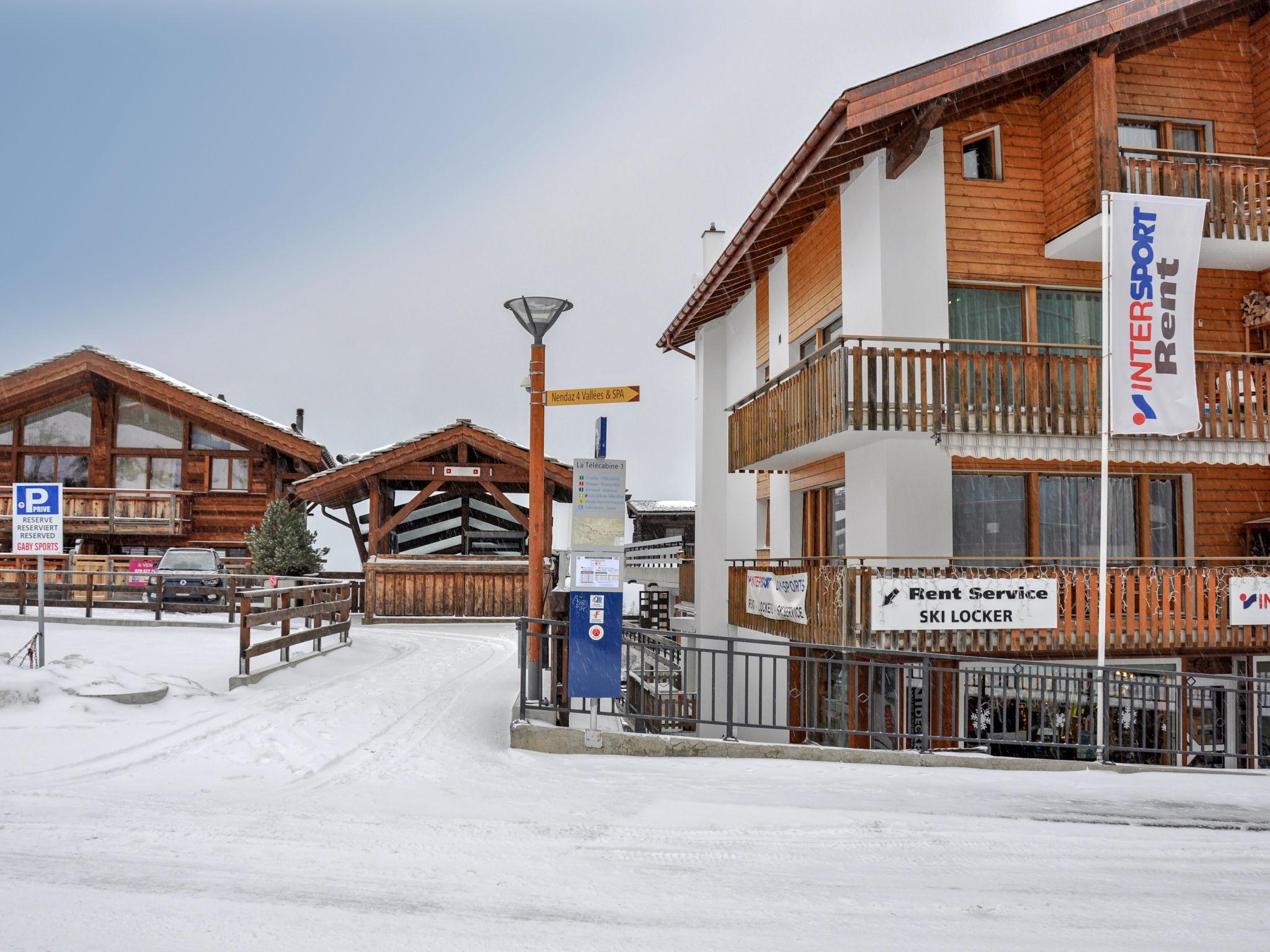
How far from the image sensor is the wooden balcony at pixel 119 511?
28203 millimetres

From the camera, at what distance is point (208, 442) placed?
3014 cm

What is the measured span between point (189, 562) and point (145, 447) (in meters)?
8.29

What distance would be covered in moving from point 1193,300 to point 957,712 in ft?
19.8

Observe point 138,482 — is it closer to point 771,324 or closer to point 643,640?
point 771,324

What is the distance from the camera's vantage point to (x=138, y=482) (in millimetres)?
29906

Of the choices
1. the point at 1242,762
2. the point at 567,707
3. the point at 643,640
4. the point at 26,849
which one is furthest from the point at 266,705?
the point at 1242,762

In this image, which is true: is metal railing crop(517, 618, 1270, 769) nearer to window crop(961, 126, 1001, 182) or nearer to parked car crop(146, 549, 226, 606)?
window crop(961, 126, 1001, 182)

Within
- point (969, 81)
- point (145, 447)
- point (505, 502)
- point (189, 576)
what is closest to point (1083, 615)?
point (969, 81)

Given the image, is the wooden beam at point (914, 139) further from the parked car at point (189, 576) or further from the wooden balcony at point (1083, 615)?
the parked car at point (189, 576)

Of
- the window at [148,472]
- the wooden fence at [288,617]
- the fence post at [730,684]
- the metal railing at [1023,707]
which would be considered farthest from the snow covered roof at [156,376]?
the fence post at [730,684]

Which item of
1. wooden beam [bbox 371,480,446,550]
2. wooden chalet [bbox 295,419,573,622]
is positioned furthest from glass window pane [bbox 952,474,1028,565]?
wooden beam [bbox 371,480,446,550]

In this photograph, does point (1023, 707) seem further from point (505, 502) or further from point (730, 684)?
point (505, 502)

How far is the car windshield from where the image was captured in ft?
76.0

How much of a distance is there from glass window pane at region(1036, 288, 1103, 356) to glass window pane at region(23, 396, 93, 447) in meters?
27.5
